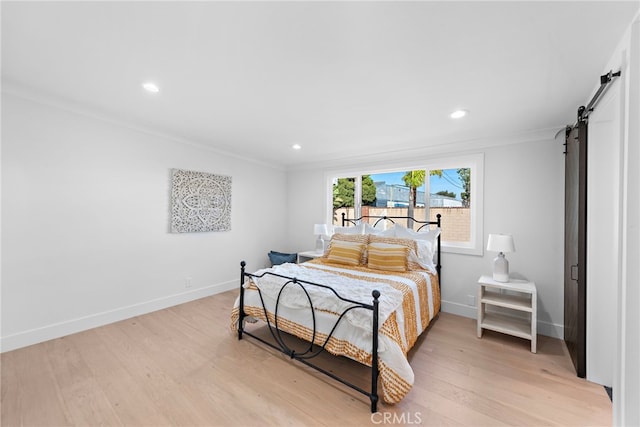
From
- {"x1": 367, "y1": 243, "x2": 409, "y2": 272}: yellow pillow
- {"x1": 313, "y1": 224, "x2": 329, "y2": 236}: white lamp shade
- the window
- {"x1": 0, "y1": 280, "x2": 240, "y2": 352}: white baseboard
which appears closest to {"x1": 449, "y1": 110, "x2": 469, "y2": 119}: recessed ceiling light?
the window

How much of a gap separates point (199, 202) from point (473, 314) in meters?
4.00

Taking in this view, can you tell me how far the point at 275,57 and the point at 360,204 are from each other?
3.02 meters

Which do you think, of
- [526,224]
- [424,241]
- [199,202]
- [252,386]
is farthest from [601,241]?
[199,202]

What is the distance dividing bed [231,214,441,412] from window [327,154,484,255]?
244 millimetres

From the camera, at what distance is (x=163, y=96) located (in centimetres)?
228

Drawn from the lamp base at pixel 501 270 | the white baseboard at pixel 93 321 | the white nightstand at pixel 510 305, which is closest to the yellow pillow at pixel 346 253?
the white nightstand at pixel 510 305

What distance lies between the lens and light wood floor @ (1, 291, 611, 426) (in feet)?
5.33

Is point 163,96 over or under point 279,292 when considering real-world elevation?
over

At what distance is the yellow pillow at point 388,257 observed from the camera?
9.70 ft

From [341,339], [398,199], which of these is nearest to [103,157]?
[341,339]

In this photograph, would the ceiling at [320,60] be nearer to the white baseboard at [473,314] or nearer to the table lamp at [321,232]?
the table lamp at [321,232]

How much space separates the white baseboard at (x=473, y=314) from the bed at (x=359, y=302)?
1.15ft

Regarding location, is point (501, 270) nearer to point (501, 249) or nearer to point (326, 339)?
point (501, 249)

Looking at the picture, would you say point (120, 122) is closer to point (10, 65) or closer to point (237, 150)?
point (10, 65)
